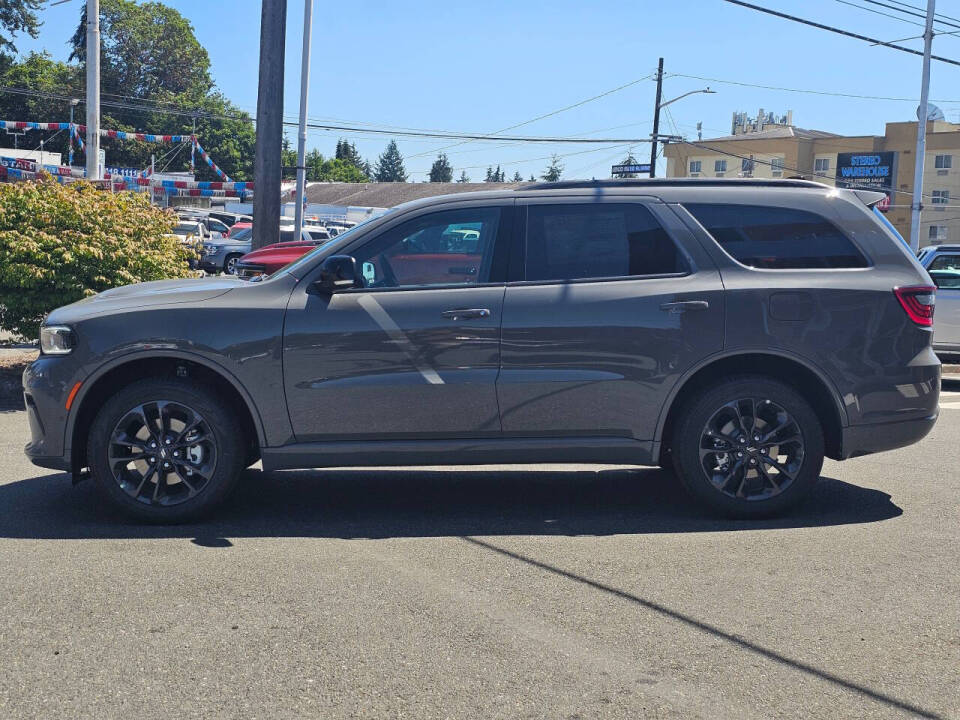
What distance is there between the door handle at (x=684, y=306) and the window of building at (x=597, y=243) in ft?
0.75

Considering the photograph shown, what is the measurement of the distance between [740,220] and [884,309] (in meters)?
0.95

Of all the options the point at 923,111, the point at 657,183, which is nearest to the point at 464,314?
the point at 657,183

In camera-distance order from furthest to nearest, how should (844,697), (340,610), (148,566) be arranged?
(148,566)
(340,610)
(844,697)

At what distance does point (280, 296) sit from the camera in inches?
234

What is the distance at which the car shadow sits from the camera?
593cm

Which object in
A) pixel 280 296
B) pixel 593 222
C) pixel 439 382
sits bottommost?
pixel 439 382

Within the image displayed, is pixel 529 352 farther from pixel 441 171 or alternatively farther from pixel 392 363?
pixel 441 171

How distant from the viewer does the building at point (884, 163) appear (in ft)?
240

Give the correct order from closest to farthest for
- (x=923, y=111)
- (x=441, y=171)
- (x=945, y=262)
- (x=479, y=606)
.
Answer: (x=479, y=606)
(x=945, y=262)
(x=923, y=111)
(x=441, y=171)

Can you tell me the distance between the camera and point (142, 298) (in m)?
6.05

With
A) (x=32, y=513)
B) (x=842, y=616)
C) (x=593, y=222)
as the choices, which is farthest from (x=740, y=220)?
(x=32, y=513)

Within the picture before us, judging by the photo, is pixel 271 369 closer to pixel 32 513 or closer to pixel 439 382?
pixel 439 382

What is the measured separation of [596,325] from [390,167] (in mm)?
179543

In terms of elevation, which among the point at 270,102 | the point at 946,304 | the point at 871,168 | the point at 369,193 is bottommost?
the point at 946,304
